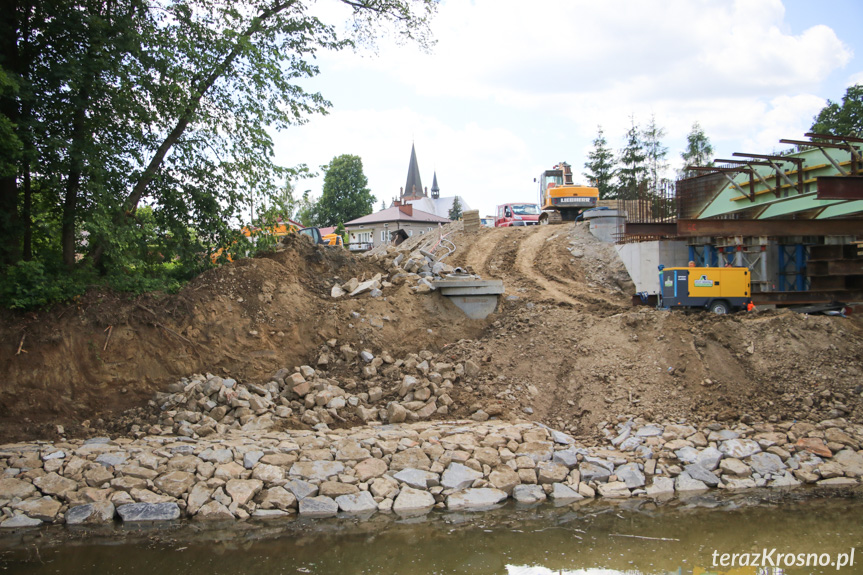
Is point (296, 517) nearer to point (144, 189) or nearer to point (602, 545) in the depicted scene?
point (602, 545)

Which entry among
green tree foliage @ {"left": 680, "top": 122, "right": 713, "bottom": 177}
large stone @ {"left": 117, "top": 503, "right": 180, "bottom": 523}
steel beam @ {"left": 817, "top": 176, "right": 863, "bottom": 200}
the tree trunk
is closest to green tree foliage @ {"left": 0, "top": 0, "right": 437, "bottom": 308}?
the tree trunk

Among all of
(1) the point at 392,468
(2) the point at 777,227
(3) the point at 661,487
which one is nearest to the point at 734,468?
(3) the point at 661,487

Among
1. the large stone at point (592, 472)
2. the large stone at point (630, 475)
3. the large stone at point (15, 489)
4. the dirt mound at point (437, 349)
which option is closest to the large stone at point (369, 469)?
the dirt mound at point (437, 349)

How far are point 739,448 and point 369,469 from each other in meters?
5.44

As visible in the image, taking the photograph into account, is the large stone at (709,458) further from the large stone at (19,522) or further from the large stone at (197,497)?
the large stone at (19,522)

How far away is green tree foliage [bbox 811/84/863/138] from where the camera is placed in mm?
39375

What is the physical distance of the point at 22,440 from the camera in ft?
28.7

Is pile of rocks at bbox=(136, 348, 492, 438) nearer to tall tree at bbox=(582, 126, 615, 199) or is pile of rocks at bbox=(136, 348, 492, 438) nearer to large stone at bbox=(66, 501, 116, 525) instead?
large stone at bbox=(66, 501, 116, 525)

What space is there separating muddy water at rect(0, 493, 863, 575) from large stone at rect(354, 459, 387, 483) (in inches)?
28.7

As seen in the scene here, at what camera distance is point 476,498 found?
7.54 metres

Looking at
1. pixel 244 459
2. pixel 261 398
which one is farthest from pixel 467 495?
pixel 261 398

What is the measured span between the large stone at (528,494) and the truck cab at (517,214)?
22243 mm

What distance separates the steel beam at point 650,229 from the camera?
1797cm

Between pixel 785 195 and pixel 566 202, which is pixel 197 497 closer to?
pixel 785 195
